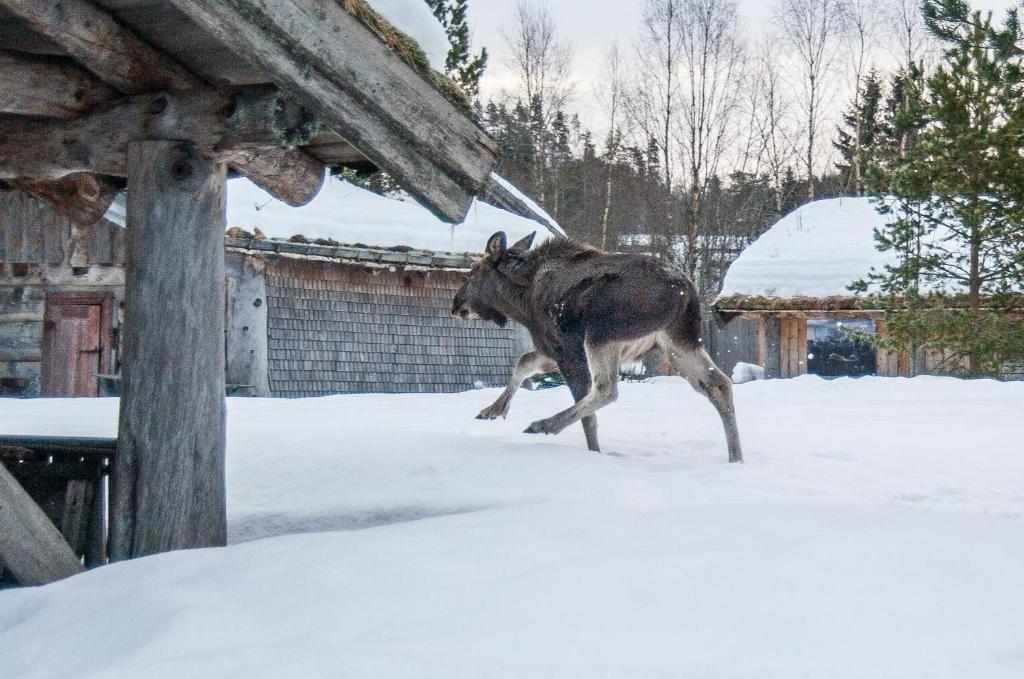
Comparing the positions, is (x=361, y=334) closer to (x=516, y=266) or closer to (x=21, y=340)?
(x=21, y=340)

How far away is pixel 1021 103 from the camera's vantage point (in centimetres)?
1467

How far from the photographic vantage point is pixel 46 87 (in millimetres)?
4328

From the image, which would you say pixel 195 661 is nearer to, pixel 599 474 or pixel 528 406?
pixel 599 474

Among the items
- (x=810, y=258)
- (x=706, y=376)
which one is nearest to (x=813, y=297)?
(x=810, y=258)

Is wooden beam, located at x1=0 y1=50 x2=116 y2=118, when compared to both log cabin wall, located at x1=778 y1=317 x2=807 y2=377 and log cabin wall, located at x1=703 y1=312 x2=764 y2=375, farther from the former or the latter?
log cabin wall, located at x1=703 y1=312 x2=764 y2=375

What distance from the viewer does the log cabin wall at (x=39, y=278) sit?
13.7m

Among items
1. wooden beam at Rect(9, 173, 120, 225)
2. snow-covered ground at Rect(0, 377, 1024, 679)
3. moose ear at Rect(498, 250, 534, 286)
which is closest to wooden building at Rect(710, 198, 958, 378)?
moose ear at Rect(498, 250, 534, 286)

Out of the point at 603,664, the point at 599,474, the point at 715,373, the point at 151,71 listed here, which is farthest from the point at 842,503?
the point at 151,71

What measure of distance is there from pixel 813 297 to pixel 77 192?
671 inches

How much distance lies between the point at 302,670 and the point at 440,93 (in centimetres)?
225

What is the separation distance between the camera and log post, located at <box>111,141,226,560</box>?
4145 mm

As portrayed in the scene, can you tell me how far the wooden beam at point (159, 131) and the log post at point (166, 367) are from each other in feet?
0.35

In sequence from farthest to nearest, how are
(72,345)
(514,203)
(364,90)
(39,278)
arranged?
(514,203)
(72,345)
(39,278)
(364,90)

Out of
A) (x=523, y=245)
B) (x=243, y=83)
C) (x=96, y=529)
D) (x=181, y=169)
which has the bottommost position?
(x=96, y=529)
